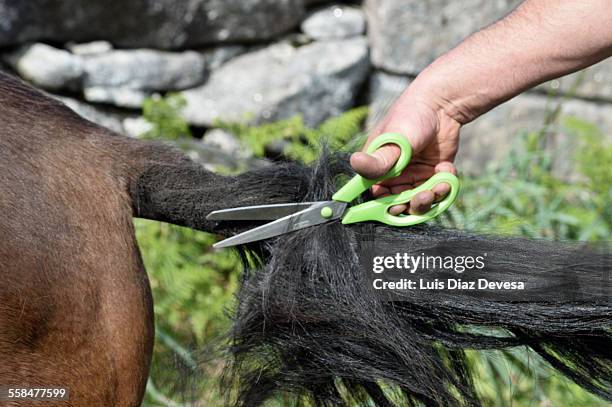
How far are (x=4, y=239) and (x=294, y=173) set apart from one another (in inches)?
18.9

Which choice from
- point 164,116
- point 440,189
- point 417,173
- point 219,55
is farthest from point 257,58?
point 440,189

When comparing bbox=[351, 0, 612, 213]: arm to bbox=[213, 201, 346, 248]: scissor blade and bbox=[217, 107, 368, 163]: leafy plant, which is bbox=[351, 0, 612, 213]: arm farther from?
bbox=[217, 107, 368, 163]: leafy plant

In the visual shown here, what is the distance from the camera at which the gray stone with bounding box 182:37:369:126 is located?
3.33 meters

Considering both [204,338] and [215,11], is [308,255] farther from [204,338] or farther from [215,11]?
[215,11]

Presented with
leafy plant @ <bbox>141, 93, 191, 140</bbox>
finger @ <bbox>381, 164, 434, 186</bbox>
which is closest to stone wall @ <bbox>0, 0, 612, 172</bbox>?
leafy plant @ <bbox>141, 93, 191, 140</bbox>

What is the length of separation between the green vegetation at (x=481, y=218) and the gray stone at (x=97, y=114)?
28cm

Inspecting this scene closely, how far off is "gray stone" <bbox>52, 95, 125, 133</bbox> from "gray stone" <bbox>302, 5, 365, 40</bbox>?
927 mm

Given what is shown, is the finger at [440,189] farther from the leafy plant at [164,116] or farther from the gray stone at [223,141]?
the gray stone at [223,141]

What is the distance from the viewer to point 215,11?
3.28 meters

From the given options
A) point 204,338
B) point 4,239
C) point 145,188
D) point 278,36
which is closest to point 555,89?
point 278,36

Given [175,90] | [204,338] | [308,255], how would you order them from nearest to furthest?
[308,255] → [204,338] → [175,90]

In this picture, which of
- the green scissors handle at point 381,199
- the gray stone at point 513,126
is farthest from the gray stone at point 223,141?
the green scissors handle at point 381,199

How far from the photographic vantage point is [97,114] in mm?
3221

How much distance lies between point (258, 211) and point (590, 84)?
269 cm
